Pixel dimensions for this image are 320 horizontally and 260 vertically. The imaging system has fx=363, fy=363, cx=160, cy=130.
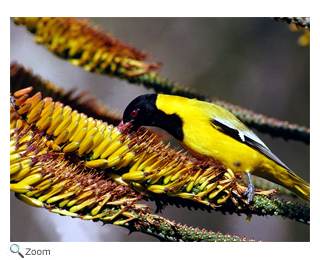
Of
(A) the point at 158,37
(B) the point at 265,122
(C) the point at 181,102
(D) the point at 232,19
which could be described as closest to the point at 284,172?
(B) the point at 265,122

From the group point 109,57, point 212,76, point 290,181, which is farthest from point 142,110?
point 290,181

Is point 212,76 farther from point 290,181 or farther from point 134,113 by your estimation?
point 290,181

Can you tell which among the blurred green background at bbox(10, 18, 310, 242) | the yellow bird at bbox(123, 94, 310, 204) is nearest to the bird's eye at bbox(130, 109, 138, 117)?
the yellow bird at bbox(123, 94, 310, 204)

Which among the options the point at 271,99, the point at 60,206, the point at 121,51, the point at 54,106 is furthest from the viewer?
the point at 271,99

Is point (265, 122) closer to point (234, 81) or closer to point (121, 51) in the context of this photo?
point (234, 81)
